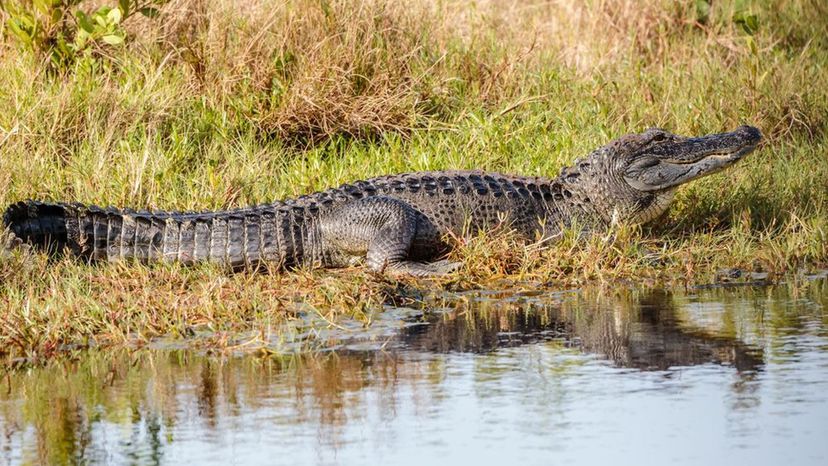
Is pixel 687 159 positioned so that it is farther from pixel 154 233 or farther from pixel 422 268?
pixel 154 233

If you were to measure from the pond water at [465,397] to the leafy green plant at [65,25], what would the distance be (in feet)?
12.7

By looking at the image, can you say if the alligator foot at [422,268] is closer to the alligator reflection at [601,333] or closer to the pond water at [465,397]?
the alligator reflection at [601,333]

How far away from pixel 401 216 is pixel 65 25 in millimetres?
3330

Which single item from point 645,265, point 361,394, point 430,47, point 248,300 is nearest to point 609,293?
point 645,265

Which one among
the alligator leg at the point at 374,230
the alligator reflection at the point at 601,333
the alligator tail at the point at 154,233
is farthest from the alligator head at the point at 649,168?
the alligator tail at the point at 154,233

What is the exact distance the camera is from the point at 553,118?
31.2 ft

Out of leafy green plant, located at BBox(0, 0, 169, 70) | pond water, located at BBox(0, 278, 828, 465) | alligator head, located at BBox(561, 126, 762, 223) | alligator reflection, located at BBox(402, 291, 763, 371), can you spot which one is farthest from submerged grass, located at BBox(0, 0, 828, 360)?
pond water, located at BBox(0, 278, 828, 465)

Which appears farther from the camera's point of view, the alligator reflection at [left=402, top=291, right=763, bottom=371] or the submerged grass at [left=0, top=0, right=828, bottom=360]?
the submerged grass at [left=0, top=0, right=828, bottom=360]

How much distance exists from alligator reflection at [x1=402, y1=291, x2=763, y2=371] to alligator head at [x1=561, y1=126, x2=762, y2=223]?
1.58 m

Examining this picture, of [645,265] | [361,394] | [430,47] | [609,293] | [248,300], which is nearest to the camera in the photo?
[361,394]

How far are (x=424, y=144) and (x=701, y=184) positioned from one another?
6.20 feet

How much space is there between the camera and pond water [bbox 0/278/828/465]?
4215 mm

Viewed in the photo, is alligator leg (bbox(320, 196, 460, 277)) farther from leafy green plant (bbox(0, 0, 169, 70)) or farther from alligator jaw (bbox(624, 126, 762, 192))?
leafy green plant (bbox(0, 0, 169, 70))

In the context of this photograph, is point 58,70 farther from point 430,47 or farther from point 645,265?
point 645,265
